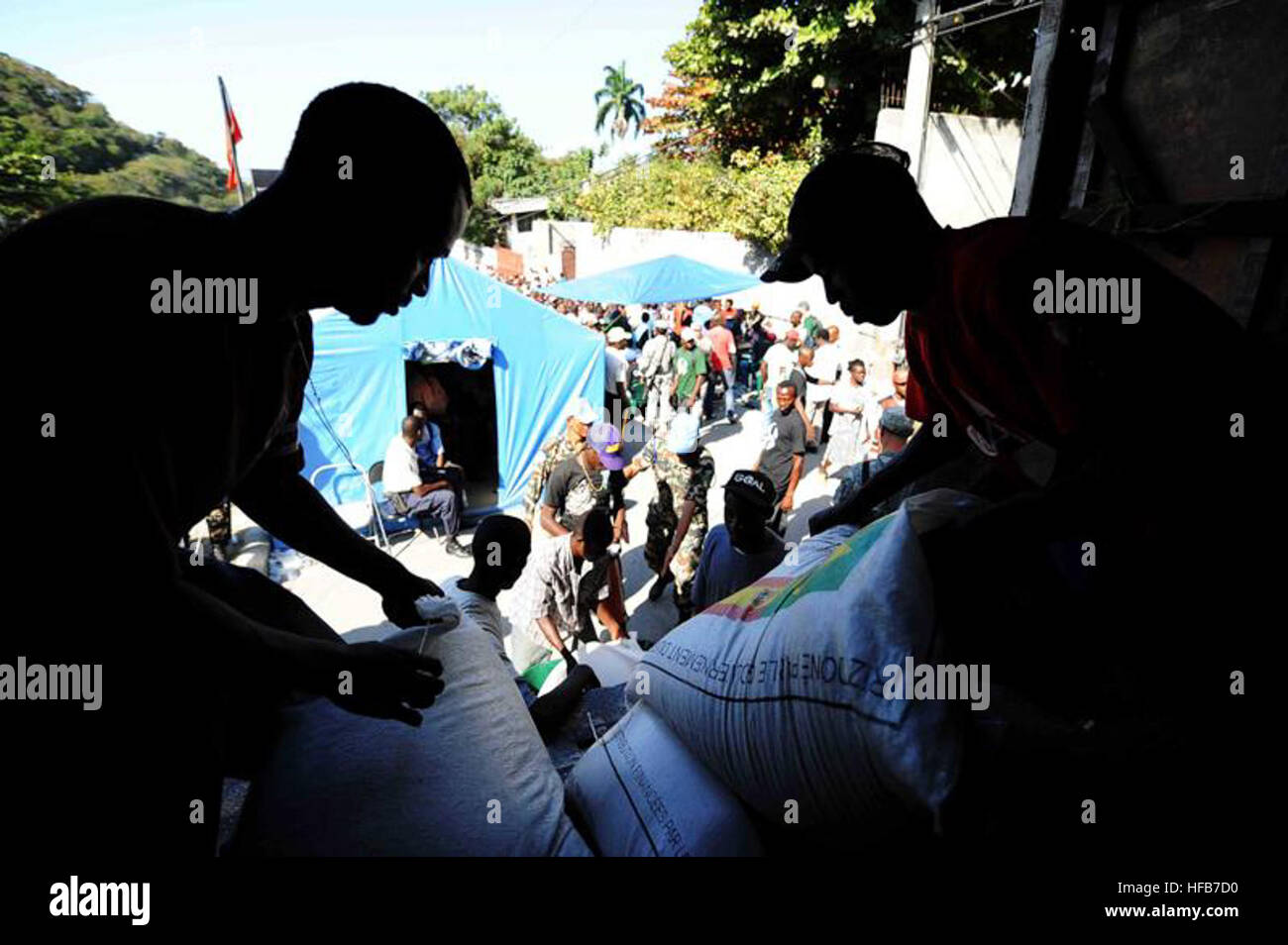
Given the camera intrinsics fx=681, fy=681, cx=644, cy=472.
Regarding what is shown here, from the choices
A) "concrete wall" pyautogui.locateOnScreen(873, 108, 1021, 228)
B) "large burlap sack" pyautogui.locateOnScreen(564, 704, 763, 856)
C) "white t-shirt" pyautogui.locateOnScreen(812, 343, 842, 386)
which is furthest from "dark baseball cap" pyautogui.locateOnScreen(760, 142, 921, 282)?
"concrete wall" pyautogui.locateOnScreen(873, 108, 1021, 228)

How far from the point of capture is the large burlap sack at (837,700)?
1052mm

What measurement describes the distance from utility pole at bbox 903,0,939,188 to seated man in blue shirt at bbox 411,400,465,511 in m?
7.66

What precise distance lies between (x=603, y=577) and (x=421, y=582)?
2.86 metres

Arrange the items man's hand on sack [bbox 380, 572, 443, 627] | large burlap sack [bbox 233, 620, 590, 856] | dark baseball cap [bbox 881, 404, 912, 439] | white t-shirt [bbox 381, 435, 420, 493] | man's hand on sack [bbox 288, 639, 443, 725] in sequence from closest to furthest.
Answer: man's hand on sack [bbox 288, 639, 443, 725], large burlap sack [bbox 233, 620, 590, 856], man's hand on sack [bbox 380, 572, 443, 627], dark baseball cap [bbox 881, 404, 912, 439], white t-shirt [bbox 381, 435, 420, 493]

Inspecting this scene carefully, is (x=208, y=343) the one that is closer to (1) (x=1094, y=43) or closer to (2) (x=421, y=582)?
(2) (x=421, y=582)

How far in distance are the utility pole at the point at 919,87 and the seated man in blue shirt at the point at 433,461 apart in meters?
7.66

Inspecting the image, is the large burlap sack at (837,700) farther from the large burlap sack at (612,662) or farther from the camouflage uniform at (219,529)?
the camouflage uniform at (219,529)

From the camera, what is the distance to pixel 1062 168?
3.15 meters

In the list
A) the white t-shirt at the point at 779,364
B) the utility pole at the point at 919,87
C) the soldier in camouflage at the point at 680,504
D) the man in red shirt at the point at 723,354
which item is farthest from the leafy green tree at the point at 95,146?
the soldier in camouflage at the point at 680,504

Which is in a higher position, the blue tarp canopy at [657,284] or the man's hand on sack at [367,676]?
the blue tarp canopy at [657,284]

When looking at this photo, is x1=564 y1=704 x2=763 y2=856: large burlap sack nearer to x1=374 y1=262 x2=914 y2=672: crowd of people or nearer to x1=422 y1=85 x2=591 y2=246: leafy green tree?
x1=374 y1=262 x2=914 y2=672: crowd of people

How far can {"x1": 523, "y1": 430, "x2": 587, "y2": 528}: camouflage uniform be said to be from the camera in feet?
16.9
